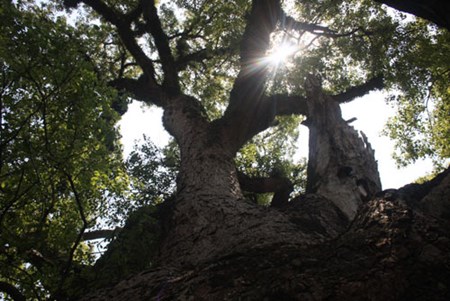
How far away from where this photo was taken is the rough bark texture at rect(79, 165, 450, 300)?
6.14ft

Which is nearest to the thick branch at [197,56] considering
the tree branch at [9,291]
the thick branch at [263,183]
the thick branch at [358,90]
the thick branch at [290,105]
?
the thick branch at [290,105]

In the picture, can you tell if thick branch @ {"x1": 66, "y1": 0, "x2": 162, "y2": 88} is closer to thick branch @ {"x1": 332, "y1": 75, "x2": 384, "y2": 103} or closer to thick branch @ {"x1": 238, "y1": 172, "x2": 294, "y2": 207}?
thick branch @ {"x1": 238, "y1": 172, "x2": 294, "y2": 207}

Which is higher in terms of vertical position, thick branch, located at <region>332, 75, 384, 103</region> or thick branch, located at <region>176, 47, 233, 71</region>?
thick branch, located at <region>176, 47, 233, 71</region>

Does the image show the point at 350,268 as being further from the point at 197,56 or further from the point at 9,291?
the point at 197,56

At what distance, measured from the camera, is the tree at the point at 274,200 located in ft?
6.86

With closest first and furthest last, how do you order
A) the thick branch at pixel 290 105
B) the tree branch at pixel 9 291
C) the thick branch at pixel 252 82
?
the tree branch at pixel 9 291, the thick branch at pixel 252 82, the thick branch at pixel 290 105

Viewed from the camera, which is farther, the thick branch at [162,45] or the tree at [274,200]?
the thick branch at [162,45]

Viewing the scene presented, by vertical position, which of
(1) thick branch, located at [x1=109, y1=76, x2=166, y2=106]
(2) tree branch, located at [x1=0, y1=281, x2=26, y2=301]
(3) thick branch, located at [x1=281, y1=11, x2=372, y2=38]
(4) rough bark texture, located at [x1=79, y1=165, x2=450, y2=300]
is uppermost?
(3) thick branch, located at [x1=281, y1=11, x2=372, y2=38]

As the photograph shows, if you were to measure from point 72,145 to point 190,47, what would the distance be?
1014 centimetres

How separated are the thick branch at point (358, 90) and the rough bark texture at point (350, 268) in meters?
6.19

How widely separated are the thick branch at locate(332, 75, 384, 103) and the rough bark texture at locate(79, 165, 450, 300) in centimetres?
619

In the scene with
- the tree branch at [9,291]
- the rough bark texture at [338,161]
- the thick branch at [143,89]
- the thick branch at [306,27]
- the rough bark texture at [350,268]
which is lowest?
the rough bark texture at [350,268]

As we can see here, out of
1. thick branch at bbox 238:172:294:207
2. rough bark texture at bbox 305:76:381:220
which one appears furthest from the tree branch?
thick branch at bbox 238:172:294:207

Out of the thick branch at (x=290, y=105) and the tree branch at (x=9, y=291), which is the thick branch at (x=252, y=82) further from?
the tree branch at (x=9, y=291)
